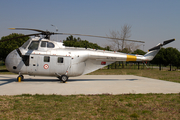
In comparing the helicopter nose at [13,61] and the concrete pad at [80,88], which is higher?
the helicopter nose at [13,61]

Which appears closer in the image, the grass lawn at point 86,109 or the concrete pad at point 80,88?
the grass lawn at point 86,109

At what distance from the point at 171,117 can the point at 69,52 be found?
10086 millimetres

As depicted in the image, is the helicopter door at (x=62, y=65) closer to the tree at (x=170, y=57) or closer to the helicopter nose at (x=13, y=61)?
the helicopter nose at (x=13, y=61)

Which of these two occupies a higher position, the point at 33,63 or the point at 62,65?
the point at 33,63

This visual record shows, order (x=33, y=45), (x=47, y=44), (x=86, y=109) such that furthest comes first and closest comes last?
1. (x=47, y=44)
2. (x=33, y=45)
3. (x=86, y=109)

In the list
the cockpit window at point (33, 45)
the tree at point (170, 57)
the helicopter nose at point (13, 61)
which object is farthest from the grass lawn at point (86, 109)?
the tree at point (170, 57)

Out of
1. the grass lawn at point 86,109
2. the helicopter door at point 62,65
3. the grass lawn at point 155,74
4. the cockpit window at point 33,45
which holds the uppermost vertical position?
the cockpit window at point 33,45

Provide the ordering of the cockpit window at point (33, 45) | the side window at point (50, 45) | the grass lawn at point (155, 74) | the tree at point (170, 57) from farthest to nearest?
the tree at point (170, 57), the grass lawn at point (155, 74), the side window at point (50, 45), the cockpit window at point (33, 45)

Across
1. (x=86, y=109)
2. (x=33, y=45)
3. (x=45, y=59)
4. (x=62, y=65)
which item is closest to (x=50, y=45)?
(x=45, y=59)

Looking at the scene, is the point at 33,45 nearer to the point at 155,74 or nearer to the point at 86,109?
the point at 86,109

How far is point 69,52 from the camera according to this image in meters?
13.9

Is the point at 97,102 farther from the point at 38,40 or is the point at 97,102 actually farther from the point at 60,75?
the point at 38,40

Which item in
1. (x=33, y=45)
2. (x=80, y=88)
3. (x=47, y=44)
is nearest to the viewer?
(x=80, y=88)

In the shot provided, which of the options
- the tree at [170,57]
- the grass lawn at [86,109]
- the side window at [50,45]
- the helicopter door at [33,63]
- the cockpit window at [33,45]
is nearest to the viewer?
the grass lawn at [86,109]
